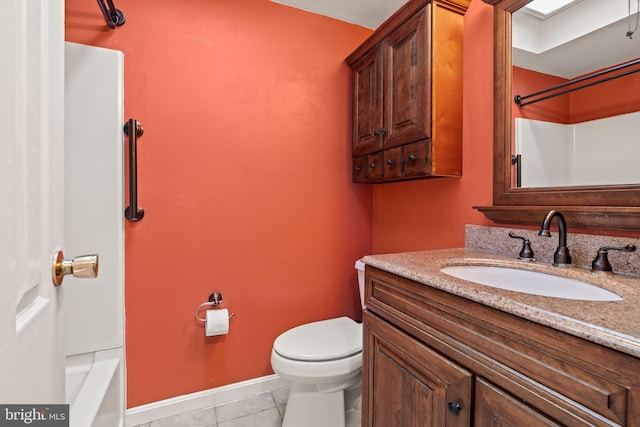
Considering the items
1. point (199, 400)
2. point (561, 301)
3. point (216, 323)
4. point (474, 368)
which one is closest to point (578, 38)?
point (561, 301)

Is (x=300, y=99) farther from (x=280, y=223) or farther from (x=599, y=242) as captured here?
(x=599, y=242)

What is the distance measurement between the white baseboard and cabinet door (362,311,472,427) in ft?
2.70

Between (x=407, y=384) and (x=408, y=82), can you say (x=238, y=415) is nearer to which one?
(x=407, y=384)

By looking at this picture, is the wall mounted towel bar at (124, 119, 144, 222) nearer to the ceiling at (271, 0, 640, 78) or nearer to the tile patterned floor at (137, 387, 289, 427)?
the tile patterned floor at (137, 387, 289, 427)

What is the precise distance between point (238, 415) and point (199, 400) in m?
0.23

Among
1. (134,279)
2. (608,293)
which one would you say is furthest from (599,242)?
(134,279)

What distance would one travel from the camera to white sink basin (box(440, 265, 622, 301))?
2.81 ft

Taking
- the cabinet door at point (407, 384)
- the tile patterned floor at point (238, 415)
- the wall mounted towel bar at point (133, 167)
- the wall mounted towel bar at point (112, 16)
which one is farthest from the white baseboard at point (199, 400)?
the wall mounted towel bar at point (112, 16)

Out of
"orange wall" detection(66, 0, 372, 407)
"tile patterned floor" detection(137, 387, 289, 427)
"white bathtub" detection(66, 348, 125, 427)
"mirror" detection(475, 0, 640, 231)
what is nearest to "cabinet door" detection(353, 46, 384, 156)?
"orange wall" detection(66, 0, 372, 407)

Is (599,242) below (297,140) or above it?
below

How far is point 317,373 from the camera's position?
4.29 ft

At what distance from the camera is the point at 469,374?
2.42 feet

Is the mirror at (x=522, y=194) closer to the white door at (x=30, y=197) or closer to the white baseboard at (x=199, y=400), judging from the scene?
the white door at (x=30, y=197)

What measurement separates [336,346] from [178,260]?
35.9 inches
